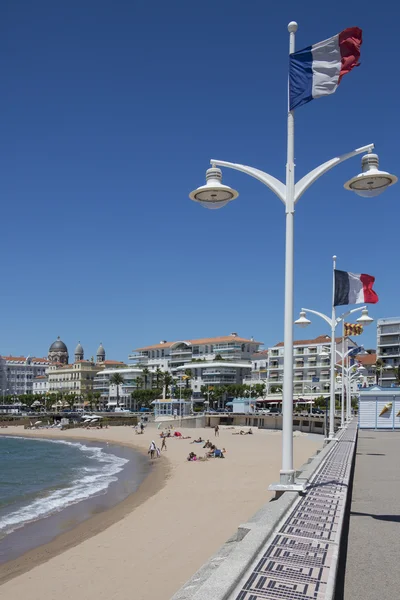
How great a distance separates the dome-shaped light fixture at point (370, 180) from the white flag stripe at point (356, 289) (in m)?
8.73

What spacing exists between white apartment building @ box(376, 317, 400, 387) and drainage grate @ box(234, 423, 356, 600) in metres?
89.8

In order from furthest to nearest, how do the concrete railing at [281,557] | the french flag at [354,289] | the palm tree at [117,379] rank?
the palm tree at [117,379] → the french flag at [354,289] → the concrete railing at [281,557]

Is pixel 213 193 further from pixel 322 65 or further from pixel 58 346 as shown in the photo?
pixel 58 346

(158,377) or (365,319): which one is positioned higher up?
(365,319)

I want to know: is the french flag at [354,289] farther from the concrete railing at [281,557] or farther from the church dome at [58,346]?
the church dome at [58,346]

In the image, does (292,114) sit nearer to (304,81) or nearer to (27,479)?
(304,81)

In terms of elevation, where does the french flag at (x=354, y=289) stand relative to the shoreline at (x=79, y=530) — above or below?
above

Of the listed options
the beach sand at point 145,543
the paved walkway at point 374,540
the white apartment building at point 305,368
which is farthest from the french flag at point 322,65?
the white apartment building at point 305,368

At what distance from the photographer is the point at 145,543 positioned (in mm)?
14719

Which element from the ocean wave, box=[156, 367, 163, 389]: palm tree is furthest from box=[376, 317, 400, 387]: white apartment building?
the ocean wave

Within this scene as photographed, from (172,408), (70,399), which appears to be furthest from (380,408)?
(70,399)

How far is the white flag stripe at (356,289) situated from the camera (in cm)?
1816

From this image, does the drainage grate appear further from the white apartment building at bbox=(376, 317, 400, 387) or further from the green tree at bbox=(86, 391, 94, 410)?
the green tree at bbox=(86, 391, 94, 410)

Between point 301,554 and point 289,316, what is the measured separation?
4.10 meters
